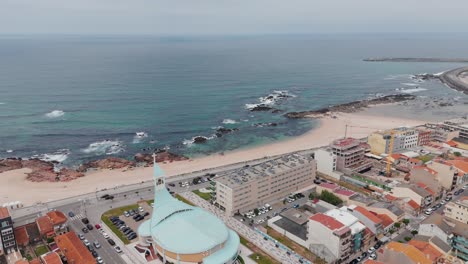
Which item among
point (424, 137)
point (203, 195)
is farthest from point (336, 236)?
point (424, 137)

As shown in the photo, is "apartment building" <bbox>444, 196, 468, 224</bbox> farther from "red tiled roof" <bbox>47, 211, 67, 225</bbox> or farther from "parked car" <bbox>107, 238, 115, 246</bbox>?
"red tiled roof" <bbox>47, 211, 67, 225</bbox>

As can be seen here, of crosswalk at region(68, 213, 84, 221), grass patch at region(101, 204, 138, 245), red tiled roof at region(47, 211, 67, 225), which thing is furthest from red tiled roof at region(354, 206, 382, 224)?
red tiled roof at region(47, 211, 67, 225)

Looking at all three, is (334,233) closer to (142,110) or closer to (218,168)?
(218,168)

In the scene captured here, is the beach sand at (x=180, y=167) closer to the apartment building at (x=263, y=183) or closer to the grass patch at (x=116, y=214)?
the grass patch at (x=116, y=214)

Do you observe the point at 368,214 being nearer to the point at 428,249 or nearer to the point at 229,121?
the point at 428,249

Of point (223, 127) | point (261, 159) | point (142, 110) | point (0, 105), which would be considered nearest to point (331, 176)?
point (261, 159)
